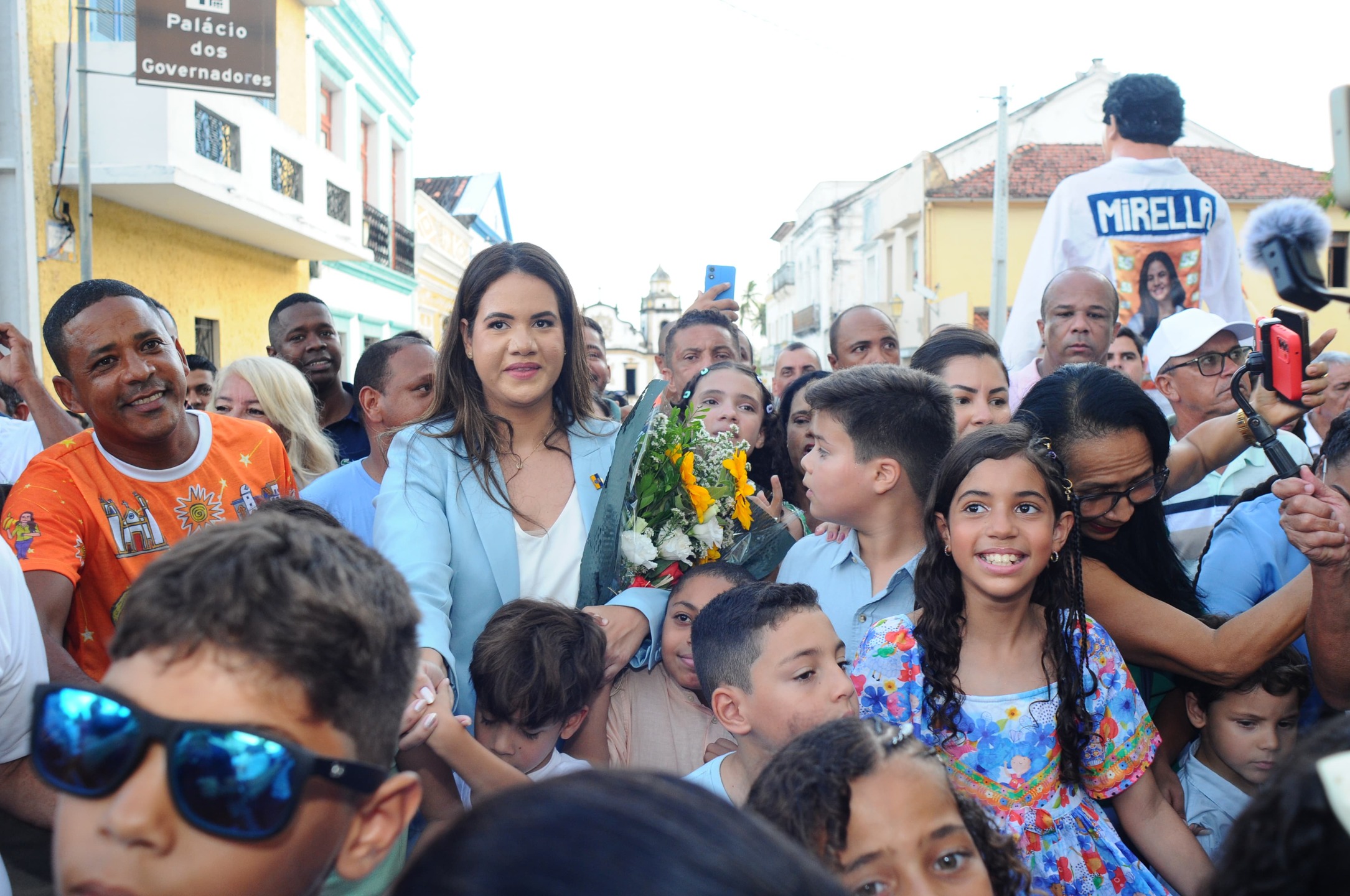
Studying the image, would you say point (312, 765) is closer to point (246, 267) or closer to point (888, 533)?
point (888, 533)

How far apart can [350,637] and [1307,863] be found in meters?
1.15

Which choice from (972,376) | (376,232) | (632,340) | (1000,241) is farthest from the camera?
(632,340)

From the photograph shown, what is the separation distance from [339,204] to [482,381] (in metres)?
14.2

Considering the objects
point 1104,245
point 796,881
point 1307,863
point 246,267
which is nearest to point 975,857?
point 1307,863

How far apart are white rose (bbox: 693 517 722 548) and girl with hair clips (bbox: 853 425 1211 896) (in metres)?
0.63

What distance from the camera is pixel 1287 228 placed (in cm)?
274

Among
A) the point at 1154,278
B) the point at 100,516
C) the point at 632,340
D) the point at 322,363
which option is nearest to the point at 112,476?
the point at 100,516

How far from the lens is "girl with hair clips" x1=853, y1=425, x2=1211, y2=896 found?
248 centimetres

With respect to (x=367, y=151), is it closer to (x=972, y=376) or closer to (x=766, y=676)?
(x=972, y=376)

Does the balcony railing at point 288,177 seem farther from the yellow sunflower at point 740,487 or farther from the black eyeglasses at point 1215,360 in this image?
the black eyeglasses at point 1215,360

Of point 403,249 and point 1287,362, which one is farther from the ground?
point 403,249

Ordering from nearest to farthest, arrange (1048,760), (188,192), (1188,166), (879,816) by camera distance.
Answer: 1. (879,816)
2. (1048,760)
3. (188,192)
4. (1188,166)

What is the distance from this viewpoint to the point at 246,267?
14.7 m

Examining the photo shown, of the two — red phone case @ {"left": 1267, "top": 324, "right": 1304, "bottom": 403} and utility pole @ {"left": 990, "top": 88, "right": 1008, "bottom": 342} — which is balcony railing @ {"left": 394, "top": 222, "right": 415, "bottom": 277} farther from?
red phone case @ {"left": 1267, "top": 324, "right": 1304, "bottom": 403}
